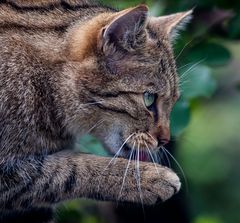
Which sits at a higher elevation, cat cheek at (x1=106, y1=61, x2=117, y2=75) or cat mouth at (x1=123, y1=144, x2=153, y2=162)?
cat cheek at (x1=106, y1=61, x2=117, y2=75)

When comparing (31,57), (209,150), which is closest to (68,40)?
(31,57)

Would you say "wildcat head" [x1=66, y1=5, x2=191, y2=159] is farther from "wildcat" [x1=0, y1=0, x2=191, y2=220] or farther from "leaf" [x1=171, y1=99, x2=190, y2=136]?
"leaf" [x1=171, y1=99, x2=190, y2=136]

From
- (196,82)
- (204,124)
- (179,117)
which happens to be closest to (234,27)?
(196,82)

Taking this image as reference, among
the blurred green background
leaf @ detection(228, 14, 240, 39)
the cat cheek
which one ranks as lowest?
the blurred green background

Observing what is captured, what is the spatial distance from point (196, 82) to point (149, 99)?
1.20 ft

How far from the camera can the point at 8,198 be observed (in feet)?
10.5

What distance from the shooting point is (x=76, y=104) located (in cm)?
333

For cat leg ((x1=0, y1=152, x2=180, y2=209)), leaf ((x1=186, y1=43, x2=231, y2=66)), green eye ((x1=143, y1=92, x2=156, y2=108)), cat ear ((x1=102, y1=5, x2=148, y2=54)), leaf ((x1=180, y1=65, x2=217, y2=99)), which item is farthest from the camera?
leaf ((x1=186, y1=43, x2=231, y2=66))

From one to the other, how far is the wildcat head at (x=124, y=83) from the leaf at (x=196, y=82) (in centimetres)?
17

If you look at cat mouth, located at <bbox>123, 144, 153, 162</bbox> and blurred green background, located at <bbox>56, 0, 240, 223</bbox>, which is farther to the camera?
blurred green background, located at <bbox>56, 0, 240, 223</bbox>

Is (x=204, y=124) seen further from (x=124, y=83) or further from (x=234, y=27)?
(x=124, y=83)

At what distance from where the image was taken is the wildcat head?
326 centimetres

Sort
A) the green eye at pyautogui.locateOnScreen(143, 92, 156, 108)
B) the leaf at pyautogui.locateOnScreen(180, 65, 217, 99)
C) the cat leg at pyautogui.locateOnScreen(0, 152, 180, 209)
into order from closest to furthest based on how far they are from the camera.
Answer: the cat leg at pyautogui.locateOnScreen(0, 152, 180, 209), the green eye at pyautogui.locateOnScreen(143, 92, 156, 108), the leaf at pyautogui.locateOnScreen(180, 65, 217, 99)

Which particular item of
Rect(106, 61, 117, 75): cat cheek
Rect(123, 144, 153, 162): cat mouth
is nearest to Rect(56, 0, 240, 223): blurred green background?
Rect(123, 144, 153, 162): cat mouth
